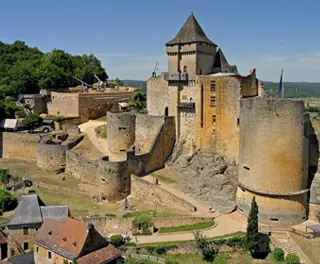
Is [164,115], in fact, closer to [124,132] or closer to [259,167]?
[124,132]

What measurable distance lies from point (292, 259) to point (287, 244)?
5.10ft

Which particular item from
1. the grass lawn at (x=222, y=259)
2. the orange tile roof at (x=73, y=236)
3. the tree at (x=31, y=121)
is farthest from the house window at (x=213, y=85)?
the tree at (x=31, y=121)

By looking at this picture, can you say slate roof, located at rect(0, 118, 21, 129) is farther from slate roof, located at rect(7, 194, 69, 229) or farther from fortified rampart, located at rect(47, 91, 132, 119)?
slate roof, located at rect(7, 194, 69, 229)

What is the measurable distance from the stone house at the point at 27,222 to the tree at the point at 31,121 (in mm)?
21571

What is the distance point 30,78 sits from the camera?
203ft

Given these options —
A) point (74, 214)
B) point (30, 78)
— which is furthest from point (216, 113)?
point (30, 78)

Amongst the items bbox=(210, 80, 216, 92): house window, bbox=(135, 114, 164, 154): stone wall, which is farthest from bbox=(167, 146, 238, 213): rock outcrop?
bbox=(210, 80, 216, 92): house window

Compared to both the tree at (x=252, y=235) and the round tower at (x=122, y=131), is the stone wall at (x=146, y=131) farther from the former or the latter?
the tree at (x=252, y=235)

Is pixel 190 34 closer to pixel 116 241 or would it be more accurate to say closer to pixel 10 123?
pixel 116 241

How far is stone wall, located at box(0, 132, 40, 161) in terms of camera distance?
4725cm

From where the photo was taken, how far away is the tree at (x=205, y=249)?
90.1 ft

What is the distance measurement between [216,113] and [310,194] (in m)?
10.8

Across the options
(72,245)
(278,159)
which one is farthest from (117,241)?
(278,159)

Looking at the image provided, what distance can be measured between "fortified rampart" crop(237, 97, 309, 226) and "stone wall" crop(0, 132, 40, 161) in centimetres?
2663
